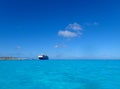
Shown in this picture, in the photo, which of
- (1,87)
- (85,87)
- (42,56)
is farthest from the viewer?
(42,56)

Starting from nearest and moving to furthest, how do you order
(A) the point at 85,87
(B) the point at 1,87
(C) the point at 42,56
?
(B) the point at 1,87 → (A) the point at 85,87 → (C) the point at 42,56

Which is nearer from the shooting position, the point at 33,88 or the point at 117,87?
the point at 33,88

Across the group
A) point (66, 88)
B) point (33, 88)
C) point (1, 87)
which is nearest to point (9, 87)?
point (1, 87)

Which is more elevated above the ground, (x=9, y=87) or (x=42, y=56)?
(x=42, y=56)

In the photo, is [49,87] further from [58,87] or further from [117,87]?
[117,87]

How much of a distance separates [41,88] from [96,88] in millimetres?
4406

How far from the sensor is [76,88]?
1516 cm

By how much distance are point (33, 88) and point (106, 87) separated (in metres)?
6.19

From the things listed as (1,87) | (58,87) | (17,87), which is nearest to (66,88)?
(58,87)

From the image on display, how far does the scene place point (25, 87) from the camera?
15.0 m

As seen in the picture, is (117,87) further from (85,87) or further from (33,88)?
(33,88)

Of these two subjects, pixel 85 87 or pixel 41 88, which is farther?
pixel 85 87

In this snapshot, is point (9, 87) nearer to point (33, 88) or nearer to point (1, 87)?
point (1, 87)

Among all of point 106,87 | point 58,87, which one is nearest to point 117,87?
point 106,87
